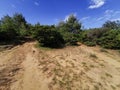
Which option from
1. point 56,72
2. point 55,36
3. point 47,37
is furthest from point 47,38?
point 56,72

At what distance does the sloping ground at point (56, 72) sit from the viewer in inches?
282

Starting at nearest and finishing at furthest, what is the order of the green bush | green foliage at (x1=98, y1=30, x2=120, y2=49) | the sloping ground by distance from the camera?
the sloping ground < the green bush < green foliage at (x1=98, y1=30, x2=120, y2=49)

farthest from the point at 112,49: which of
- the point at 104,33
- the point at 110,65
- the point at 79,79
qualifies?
the point at 79,79

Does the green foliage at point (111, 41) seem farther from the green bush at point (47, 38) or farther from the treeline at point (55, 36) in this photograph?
the green bush at point (47, 38)

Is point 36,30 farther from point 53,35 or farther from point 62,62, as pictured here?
point 62,62

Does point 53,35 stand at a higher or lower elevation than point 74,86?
higher

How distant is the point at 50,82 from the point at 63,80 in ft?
2.49

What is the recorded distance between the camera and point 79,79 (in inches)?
313

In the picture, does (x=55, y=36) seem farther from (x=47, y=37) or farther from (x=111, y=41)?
(x=111, y=41)

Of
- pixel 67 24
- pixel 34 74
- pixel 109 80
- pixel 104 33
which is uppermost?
pixel 67 24

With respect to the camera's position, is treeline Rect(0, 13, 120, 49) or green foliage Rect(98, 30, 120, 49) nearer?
treeline Rect(0, 13, 120, 49)

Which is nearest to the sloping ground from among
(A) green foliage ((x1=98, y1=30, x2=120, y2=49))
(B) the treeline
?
(B) the treeline

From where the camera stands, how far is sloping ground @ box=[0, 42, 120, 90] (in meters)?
7.15

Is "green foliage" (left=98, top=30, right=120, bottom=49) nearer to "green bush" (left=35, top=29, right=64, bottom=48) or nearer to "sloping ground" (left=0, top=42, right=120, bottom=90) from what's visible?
"sloping ground" (left=0, top=42, right=120, bottom=90)
